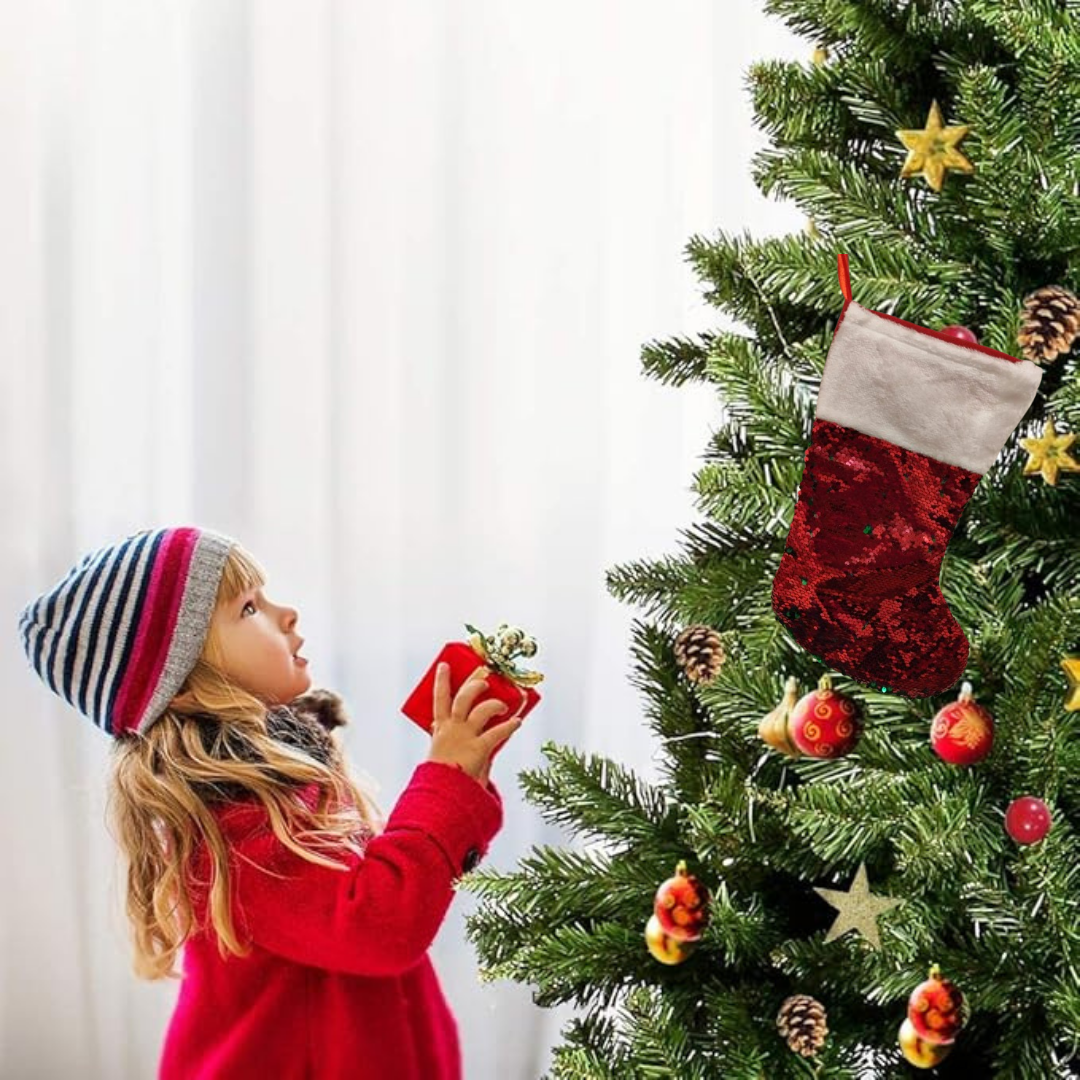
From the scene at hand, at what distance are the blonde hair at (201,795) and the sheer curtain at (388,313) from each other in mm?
546

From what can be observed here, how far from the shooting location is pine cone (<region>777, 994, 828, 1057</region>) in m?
1.02

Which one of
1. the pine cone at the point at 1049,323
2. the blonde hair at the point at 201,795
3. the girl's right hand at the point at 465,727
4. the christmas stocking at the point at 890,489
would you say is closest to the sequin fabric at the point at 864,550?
the christmas stocking at the point at 890,489

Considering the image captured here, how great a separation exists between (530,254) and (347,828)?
870 millimetres

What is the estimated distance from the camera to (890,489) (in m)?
1.05

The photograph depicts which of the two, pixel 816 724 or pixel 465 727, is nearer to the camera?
pixel 816 724

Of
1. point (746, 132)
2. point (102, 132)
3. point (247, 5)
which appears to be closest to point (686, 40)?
point (746, 132)

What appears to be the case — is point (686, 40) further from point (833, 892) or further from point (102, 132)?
point (833, 892)

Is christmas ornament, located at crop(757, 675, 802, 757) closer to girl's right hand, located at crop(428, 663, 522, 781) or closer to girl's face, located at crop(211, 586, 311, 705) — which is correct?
girl's right hand, located at crop(428, 663, 522, 781)

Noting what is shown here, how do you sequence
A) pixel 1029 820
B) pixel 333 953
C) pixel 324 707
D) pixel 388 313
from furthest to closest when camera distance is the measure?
pixel 388 313, pixel 324 707, pixel 333 953, pixel 1029 820

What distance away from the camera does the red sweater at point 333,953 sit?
1.31 m

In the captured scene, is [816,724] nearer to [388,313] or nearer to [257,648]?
[257,648]

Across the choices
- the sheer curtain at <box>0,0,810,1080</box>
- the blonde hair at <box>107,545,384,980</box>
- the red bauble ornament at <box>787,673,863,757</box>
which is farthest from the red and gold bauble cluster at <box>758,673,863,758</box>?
the sheer curtain at <box>0,0,810,1080</box>

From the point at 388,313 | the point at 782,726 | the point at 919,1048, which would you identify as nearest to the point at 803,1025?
the point at 919,1048

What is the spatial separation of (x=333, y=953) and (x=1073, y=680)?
0.70 metres
